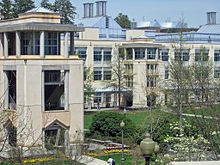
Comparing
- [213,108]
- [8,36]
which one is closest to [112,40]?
[8,36]

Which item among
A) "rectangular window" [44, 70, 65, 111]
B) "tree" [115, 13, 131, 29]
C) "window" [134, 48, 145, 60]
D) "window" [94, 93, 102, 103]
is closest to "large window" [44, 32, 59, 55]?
"rectangular window" [44, 70, 65, 111]

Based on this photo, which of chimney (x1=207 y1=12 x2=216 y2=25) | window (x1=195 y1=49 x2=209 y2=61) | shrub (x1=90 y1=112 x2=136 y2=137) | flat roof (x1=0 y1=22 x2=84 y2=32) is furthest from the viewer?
chimney (x1=207 y1=12 x2=216 y2=25)

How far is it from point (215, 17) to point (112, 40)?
3415cm

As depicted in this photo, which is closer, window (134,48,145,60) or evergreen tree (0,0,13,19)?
window (134,48,145,60)

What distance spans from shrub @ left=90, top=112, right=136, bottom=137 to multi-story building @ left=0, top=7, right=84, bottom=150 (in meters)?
3.42

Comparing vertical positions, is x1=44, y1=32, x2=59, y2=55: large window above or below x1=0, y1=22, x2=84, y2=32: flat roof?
below

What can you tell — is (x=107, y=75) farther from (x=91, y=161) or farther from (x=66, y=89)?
(x=91, y=161)

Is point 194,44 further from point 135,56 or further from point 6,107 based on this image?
point 6,107

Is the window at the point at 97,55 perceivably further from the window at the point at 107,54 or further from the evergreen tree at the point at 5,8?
the evergreen tree at the point at 5,8

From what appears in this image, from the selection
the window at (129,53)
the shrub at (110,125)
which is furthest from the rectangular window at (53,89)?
the window at (129,53)

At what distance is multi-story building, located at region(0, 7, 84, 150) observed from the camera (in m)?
32.1

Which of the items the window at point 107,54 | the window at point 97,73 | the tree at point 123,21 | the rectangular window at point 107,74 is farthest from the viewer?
the tree at point 123,21

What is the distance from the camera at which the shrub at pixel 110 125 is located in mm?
36250

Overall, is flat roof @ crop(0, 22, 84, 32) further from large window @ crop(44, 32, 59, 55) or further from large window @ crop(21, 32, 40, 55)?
large window @ crop(21, 32, 40, 55)
